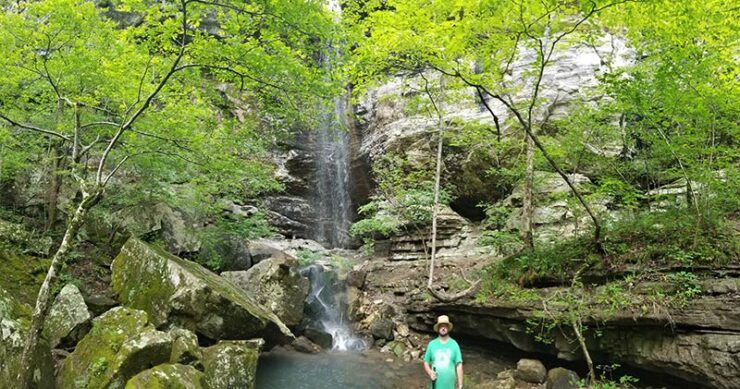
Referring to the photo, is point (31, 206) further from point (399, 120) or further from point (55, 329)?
point (399, 120)

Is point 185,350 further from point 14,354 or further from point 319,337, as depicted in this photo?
point 319,337

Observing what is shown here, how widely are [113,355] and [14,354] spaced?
1.37 m

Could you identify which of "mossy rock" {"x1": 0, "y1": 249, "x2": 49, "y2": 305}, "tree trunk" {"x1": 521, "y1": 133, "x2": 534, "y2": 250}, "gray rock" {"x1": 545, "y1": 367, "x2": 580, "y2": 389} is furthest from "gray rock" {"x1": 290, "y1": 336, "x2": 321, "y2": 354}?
"tree trunk" {"x1": 521, "y1": 133, "x2": 534, "y2": 250}

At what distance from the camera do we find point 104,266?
495 inches

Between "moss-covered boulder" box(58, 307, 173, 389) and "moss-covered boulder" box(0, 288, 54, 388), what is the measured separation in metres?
0.26

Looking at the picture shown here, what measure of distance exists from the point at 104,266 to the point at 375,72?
1038 cm

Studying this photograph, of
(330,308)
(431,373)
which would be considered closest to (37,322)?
(431,373)

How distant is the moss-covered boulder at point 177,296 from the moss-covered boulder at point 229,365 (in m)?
1.30

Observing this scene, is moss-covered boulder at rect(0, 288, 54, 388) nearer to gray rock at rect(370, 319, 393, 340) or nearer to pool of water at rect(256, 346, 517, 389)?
pool of water at rect(256, 346, 517, 389)

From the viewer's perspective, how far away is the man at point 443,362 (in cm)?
536

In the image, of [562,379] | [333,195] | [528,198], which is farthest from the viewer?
[333,195]

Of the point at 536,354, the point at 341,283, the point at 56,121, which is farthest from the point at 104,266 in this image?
the point at 536,354

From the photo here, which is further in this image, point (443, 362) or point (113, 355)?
point (113, 355)

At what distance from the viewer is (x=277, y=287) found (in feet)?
42.0
